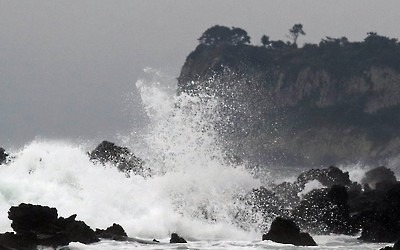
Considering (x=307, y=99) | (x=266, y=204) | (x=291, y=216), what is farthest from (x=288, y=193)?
(x=307, y=99)

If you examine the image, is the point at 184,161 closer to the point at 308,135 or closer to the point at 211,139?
the point at 211,139

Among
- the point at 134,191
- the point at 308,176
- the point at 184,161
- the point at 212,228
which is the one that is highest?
the point at 308,176

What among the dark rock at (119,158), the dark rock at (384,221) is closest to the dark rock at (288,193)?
the dark rock at (119,158)

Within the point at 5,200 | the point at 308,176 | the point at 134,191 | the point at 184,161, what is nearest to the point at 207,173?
the point at 184,161

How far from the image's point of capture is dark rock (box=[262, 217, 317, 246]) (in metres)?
21.8

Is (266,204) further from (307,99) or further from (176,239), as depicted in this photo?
(307,99)

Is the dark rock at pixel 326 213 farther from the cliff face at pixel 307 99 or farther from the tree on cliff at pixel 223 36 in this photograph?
the tree on cliff at pixel 223 36

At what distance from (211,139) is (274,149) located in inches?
3690

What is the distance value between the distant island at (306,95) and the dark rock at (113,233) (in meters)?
90.6

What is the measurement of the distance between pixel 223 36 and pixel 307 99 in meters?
33.5

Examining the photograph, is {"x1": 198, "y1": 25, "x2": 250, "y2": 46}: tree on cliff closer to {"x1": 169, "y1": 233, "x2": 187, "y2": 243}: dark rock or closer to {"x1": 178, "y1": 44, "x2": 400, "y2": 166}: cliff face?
{"x1": 178, "y1": 44, "x2": 400, "y2": 166}: cliff face

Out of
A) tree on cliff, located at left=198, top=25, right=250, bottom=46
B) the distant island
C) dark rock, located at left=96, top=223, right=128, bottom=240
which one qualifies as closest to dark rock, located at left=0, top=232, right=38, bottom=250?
dark rock, located at left=96, top=223, right=128, bottom=240

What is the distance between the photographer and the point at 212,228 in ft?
82.0

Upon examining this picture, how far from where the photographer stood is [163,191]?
2762 cm
